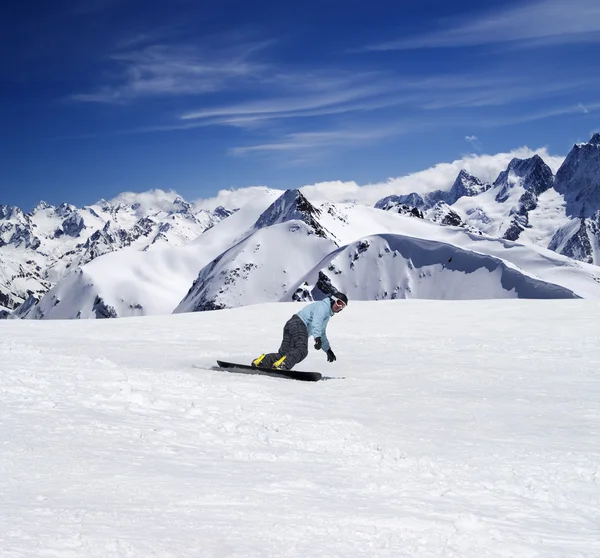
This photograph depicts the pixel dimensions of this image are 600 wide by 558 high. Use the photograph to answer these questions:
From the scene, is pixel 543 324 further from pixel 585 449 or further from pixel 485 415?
pixel 585 449

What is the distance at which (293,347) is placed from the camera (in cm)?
1330

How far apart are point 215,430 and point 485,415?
437 centimetres

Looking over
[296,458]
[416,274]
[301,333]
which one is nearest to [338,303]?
[301,333]

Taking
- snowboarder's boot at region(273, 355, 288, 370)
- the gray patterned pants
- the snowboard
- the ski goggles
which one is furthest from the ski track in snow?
the ski goggles

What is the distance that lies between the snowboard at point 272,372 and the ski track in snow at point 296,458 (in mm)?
346

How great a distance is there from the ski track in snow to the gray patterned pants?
1.02 metres

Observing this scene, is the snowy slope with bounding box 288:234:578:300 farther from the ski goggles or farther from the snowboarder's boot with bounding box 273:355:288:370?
the snowboarder's boot with bounding box 273:355:288:370

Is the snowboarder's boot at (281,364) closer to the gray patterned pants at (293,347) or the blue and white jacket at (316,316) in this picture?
the gray patterned pants at (293,347)

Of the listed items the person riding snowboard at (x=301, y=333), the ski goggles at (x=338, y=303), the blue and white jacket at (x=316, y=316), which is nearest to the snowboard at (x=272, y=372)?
the person riding snowboard at (x=301, y=333)

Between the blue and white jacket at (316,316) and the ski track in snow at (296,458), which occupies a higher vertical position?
the blue and white jacket at (316,316)

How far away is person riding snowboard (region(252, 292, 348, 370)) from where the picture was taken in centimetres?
1316

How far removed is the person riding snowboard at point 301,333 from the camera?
1316 centimetres

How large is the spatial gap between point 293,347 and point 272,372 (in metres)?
0.80

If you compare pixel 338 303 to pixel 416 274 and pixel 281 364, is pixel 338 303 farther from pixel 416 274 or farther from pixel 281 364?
pixel 416 274
